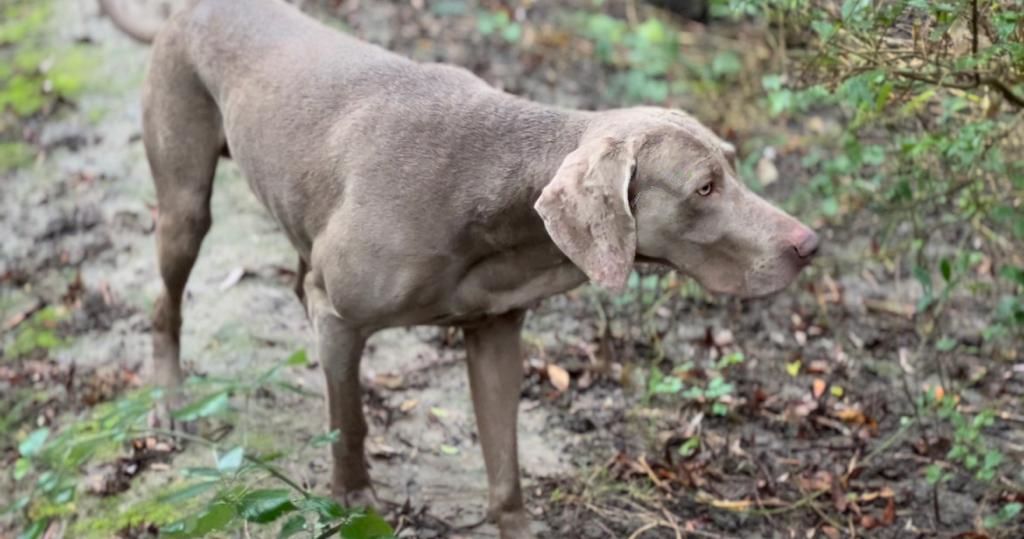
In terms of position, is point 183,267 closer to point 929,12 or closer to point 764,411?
point 764,411

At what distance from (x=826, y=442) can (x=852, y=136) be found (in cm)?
122

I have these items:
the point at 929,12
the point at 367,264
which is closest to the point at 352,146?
the point at 367,264

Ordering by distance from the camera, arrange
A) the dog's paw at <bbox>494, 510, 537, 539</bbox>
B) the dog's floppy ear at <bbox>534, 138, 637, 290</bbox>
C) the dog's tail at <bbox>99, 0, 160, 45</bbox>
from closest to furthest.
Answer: the dog's floppy ear at <bbox>534, 138, 637, 290</bbox>, the dog's paw at <bbox>494, 510, 537, 539</bbox>, the dog's tail at <bbox>99, 0, 160, 45</bbox>

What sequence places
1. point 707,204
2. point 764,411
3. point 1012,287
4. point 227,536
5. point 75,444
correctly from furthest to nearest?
1. point 1012,287
2. point 764,411
3. point 227,536
4. point 75,444
5. point 707,204

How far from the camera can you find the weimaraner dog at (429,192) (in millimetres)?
3432

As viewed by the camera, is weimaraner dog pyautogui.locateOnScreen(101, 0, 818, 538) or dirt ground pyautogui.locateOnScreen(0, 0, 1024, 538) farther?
dirt ground pyautogui.locateOnScreen(0, 0, 1024, 538)

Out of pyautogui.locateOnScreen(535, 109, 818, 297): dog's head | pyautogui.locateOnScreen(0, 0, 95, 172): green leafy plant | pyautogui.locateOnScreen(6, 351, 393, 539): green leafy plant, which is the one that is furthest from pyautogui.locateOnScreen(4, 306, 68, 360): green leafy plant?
pyautogui.locateOnScreen(535, 109, 818, 297): dog's head

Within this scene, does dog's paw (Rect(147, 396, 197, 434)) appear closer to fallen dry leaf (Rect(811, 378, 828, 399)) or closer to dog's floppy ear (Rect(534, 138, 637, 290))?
dog's floppy ear (Rect(534, 138, 637, 290))

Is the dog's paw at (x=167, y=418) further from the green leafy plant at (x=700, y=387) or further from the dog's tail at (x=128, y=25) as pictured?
the dog's tail at (x=128, y=25)

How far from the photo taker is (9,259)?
6395 millimetres

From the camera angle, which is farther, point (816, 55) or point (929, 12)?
point (816, 55)

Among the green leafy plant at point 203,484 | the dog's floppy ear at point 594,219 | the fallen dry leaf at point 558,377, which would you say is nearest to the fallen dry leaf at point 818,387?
the fallen dry leaf at point 558,377

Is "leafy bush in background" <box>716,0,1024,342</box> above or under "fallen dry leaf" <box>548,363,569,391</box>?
above

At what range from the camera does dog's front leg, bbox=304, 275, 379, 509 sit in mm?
4094
